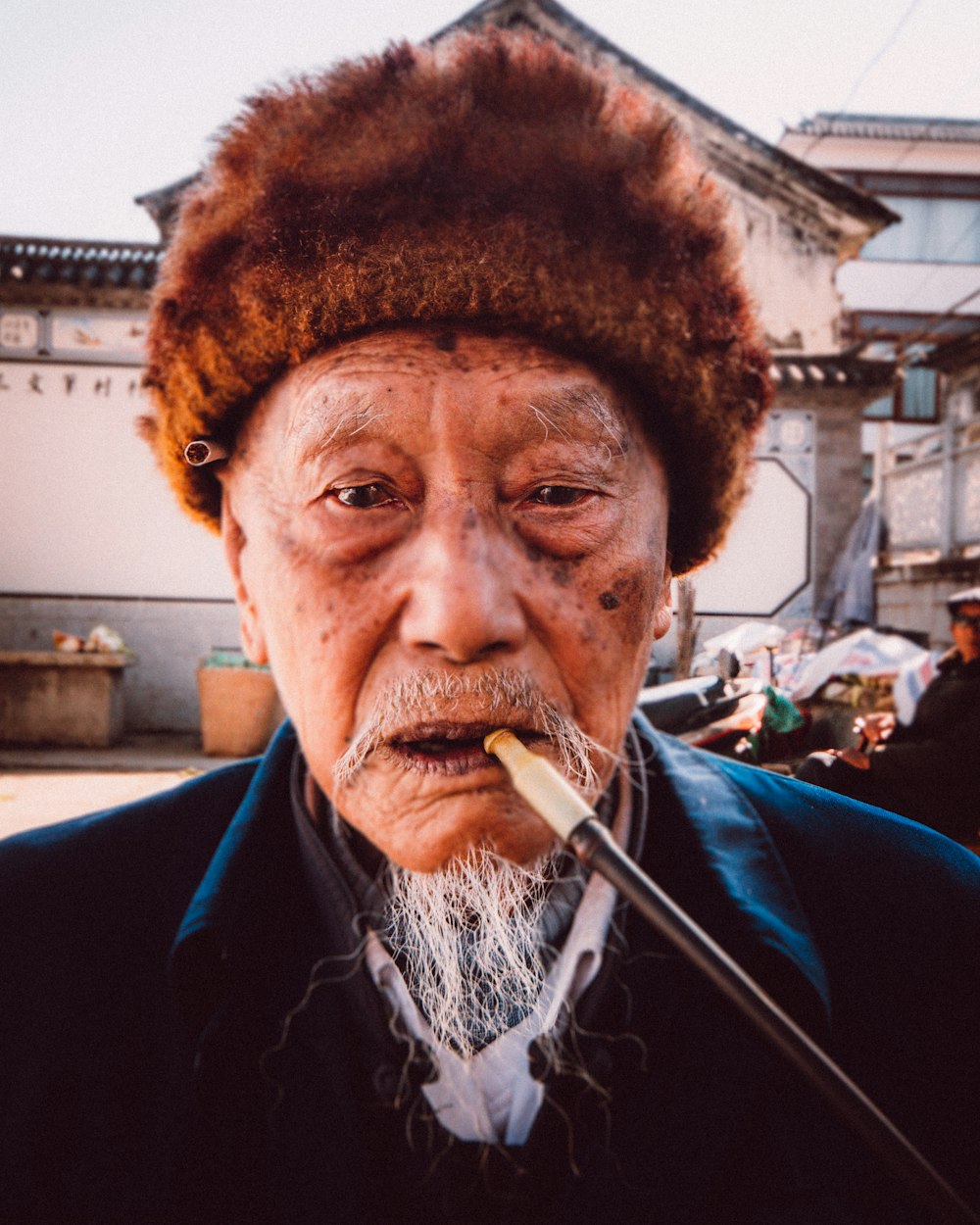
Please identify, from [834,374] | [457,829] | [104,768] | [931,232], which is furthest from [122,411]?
[931,232]

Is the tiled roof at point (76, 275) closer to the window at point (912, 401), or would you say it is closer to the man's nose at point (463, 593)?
the window at point (912, 401)

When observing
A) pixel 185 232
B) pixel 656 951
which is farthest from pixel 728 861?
pixel 185 232

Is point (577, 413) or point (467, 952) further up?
point (577, 413)

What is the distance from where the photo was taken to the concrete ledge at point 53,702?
8.67 m

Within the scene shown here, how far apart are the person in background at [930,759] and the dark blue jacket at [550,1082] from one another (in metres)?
0.05

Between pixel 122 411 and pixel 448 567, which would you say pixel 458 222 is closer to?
pixel 448 567

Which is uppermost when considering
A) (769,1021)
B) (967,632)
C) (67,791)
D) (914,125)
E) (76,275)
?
(76,275)

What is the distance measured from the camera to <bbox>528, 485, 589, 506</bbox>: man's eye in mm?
1159

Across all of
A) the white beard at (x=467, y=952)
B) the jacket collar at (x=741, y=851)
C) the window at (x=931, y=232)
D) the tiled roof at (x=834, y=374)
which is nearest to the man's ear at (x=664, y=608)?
the jacket collar at (x=741, y=851)

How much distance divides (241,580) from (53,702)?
8758mm

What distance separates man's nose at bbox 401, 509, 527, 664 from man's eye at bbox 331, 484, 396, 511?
9 cm

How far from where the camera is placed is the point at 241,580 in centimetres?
139

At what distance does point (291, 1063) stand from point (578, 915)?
51 cm

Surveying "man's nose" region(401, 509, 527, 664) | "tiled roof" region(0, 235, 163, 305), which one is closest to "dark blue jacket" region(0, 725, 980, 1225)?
"man's nose" region(401, 509, 527, 664)
